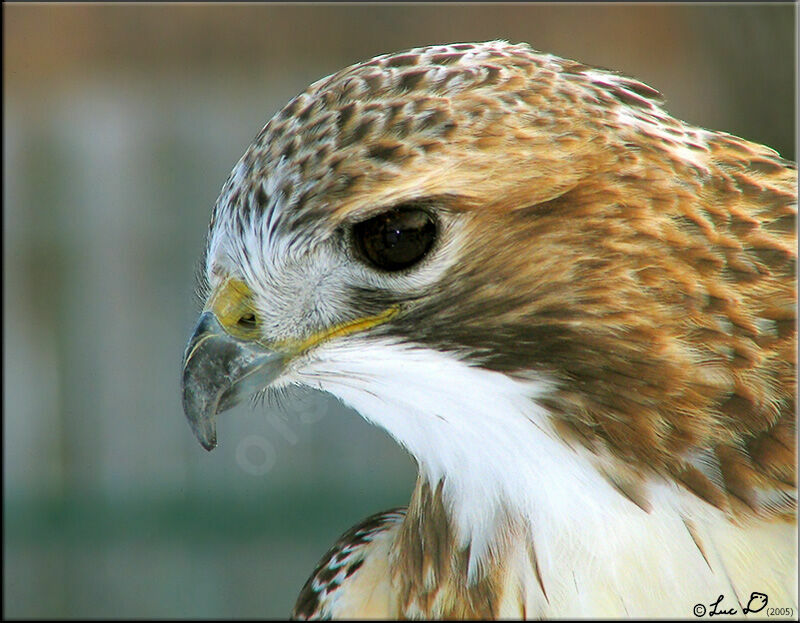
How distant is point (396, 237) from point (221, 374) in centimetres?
21

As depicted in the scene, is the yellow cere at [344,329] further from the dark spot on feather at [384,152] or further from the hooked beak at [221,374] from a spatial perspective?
the dark spot on feather at [384,152]

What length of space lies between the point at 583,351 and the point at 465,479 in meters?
0.19

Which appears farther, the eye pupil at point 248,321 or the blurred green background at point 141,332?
the blurred green background at point 141,332

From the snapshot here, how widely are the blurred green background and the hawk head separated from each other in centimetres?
72

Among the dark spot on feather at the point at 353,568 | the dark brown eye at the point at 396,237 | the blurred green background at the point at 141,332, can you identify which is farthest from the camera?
the blurred green background at the point at 141,332

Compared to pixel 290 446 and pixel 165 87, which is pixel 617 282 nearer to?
pixel 290 446

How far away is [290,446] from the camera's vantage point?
1.80 metres

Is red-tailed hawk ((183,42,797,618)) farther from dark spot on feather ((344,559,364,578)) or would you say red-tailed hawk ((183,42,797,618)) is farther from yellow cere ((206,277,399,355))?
dark spot on feather ((344,559,364,578))

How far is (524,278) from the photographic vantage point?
2.47ft

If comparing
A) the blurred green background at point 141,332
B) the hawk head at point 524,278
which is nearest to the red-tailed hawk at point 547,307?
the hawk head at point 524,278

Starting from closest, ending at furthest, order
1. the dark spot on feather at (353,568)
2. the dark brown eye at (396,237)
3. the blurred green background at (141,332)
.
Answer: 1. the dark brown eye at (396,237)
2. the dark spot on feather at (353,568)
3. the blurred green background at (141,332)

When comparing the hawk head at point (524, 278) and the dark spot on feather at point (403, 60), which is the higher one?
the dark spot on feather at point (403, 60)

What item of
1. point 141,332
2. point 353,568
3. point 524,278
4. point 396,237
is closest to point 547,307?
point 524,278

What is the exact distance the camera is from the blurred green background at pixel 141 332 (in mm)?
1633
